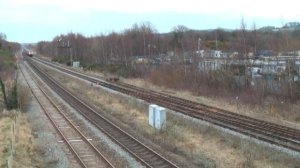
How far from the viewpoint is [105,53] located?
8981 cm

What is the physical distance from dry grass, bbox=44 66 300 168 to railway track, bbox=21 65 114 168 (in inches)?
109

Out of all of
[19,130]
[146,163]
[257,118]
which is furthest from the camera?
[257,118]

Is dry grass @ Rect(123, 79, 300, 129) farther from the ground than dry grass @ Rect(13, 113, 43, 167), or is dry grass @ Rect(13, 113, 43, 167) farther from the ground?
dry grass @ Rect(13, 113, 43, 167)

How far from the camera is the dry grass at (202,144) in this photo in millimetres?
15805

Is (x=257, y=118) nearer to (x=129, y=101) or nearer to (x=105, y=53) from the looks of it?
(x=129, y=101)

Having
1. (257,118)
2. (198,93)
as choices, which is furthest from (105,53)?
(257,118)

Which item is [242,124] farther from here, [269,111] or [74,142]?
[74,142]

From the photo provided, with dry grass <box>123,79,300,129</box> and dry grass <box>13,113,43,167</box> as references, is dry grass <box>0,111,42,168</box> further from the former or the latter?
dry grass <box>123,79,300,129</box>

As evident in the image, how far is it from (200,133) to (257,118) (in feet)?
18.1

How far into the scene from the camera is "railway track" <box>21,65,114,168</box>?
1617cm

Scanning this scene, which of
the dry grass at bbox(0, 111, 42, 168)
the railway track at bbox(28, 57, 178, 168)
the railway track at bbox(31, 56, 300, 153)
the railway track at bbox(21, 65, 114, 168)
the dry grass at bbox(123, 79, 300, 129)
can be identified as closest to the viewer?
the railway track at bbox(28, 57, 178, 168)

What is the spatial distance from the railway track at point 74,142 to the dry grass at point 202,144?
2.78 metres

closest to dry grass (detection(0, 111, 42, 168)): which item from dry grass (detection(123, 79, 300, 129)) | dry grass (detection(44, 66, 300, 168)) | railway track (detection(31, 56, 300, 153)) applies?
dry grass (detection(44, 66, 300, 168))

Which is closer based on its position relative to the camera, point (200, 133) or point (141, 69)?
point (200, 133)
